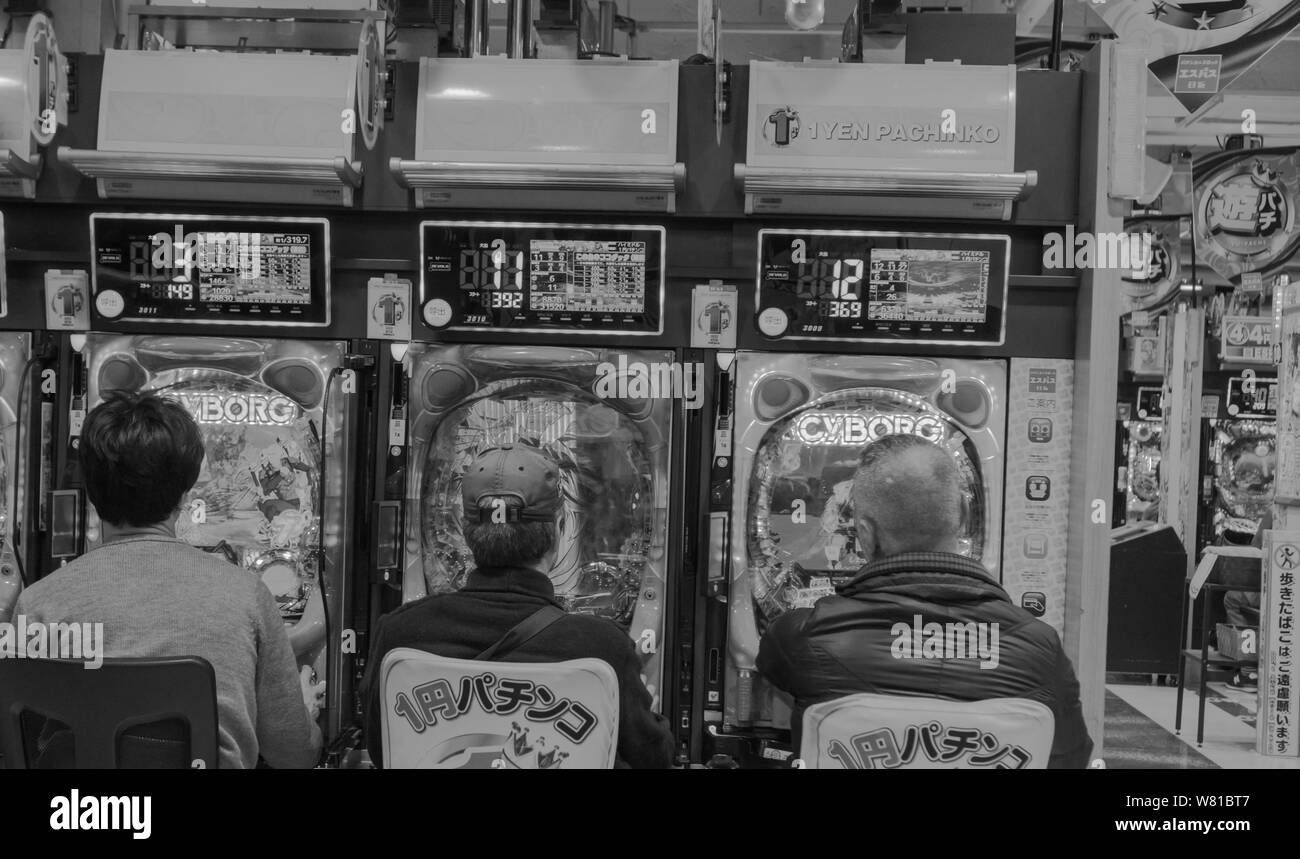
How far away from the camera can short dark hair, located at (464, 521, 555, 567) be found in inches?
87.7

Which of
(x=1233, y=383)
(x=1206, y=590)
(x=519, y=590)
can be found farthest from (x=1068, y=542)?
(x=1233, y=383)

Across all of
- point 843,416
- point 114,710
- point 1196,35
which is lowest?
point 114,710

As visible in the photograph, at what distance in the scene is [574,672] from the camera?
2.05m

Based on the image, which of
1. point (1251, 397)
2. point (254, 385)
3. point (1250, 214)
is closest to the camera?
point (254, 385)

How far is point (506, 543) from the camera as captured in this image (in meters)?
2.22

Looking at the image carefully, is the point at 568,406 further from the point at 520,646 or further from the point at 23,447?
the point at 23,447

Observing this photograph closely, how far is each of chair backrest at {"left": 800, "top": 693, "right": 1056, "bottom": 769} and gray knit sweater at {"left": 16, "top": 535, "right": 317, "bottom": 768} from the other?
3.58 ft

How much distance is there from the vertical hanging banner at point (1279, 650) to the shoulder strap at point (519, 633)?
4.75m

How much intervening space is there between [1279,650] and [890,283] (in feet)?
11.8

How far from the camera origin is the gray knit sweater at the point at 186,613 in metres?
2.04

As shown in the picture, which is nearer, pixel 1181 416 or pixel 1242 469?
pixel 1181 416

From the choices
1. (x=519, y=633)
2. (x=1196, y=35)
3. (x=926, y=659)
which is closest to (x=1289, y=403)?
(x=1196, y=35)

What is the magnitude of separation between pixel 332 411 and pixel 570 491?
805 mm
